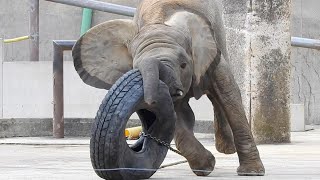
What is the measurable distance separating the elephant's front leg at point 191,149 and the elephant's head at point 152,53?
0.26 m

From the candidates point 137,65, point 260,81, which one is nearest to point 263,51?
point 260,81

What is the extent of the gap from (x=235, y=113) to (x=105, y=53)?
3.52 ft

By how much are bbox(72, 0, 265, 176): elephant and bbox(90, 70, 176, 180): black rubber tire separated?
312 mm

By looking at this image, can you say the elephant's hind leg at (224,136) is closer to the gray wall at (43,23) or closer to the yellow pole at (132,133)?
the yellow pole at (132,133)

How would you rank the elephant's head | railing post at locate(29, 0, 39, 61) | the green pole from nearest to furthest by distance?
the elephant's head
railing post at locate(29, 0, 39, 61)
the green pole

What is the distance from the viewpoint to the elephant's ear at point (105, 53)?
7113mm

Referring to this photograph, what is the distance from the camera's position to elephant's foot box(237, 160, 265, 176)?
707cm

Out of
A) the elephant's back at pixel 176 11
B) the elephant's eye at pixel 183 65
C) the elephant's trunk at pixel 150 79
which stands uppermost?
the elephant's back at pixel 176 11

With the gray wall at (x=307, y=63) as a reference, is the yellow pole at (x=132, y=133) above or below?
Answer: below

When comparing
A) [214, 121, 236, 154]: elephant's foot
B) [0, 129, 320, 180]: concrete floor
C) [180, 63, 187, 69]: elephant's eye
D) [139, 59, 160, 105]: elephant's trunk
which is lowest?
[0, 129, 320, 180]: concrete floor

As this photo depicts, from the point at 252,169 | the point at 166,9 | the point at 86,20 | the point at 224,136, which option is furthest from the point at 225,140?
the point at 86,20

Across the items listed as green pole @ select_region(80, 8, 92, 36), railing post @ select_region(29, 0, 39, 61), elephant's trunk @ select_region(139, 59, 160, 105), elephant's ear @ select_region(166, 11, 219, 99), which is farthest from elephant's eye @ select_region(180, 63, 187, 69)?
green pole @ select_region(80, 8, 92, 36)

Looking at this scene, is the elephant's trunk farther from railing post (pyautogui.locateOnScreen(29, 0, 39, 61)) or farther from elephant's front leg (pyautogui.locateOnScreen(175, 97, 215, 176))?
railing post (pyautogui.locateOnScreen(29, 0, 39, 61))

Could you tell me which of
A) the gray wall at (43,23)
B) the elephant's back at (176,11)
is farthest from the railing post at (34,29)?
the elephant's back at (176,11)
